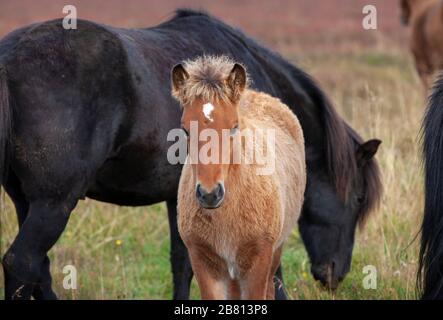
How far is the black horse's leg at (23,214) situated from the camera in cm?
519

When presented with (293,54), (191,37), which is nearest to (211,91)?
(191,37)

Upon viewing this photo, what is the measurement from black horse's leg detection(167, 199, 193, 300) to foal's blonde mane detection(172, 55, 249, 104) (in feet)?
6.40

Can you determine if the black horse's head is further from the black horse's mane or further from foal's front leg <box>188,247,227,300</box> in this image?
foal's front leg <box>188,247,227,300</box>

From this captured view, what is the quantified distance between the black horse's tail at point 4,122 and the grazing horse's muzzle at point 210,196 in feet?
4.69

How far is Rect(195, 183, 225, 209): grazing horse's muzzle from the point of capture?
12.5ft

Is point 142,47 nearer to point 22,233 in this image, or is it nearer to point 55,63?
point 55,63

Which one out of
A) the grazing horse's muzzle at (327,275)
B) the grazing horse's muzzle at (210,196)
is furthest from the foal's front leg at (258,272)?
the grazing horse's muzzle at (327,275)

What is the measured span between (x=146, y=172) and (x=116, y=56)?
734 millimetres

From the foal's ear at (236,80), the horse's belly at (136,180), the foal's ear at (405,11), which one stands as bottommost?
the horse's belly at (136,180)

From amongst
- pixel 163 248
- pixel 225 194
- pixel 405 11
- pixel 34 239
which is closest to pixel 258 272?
pixel 225 194

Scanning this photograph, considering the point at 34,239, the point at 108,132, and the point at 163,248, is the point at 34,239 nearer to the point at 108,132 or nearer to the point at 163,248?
the point at 108,132

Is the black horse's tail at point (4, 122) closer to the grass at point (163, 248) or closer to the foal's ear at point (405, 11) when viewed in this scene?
the grass at point (163, 248)

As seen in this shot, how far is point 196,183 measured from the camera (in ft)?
12.8

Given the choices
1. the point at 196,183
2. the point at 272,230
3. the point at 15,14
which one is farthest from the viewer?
the point at 15,14
